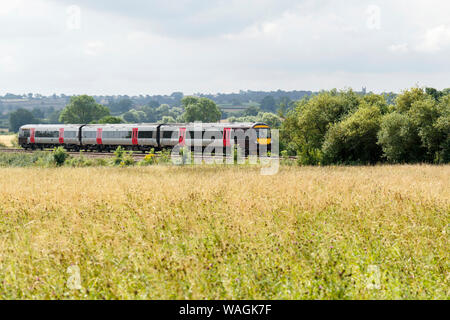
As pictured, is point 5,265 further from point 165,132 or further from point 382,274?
point 165,132

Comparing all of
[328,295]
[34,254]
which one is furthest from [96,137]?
[328,295]

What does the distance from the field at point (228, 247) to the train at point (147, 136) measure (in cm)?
2079

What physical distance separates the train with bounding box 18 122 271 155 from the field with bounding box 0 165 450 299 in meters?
20.8

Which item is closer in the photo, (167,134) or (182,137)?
(182,137)

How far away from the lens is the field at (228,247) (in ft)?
13.5

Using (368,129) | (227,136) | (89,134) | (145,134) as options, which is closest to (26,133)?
(89,134)

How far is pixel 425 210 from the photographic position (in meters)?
6.95

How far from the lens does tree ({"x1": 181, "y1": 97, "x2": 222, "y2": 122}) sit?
4686 inches

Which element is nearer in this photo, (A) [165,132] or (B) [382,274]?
(B) [382,274]

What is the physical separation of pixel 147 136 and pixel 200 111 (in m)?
86.9

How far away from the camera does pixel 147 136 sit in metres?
33.9

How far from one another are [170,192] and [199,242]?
12.5 ft

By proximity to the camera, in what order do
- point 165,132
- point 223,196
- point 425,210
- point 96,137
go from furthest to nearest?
point 96,137
point 165,132
point 223,196
point 425,210

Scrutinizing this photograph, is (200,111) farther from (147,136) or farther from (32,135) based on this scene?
(147,136)
